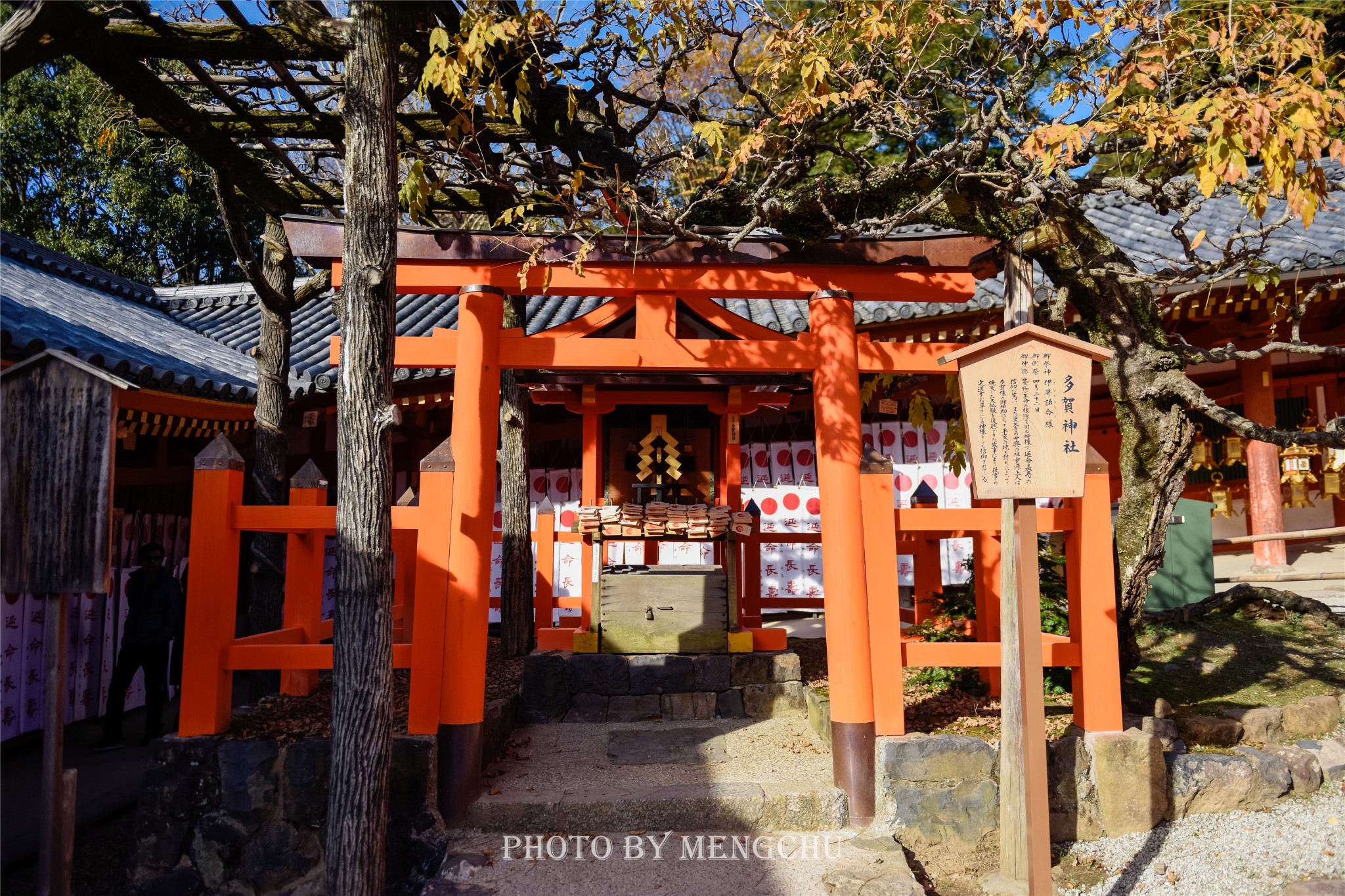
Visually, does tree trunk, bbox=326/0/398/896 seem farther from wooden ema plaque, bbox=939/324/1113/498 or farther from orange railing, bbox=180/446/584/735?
wooden ema plaque, bbox=939/324/1113/498


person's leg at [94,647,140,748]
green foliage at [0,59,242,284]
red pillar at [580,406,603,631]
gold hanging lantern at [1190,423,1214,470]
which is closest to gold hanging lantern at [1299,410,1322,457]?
gold hanging lantern at [1190,423,1214,470]

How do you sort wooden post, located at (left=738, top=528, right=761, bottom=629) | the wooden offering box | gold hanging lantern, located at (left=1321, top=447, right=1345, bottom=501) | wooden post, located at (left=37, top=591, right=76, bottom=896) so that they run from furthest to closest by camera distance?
1. gold hanging lantern, located at (left=1321, top=447, right=1345, bottom=501)
2. wooden post, located at (left=738, top=528, right=761, bottom=629)
3. the wooden offering box
4. wooden post, located at (left=37, top=591, right=76, bottom=896)

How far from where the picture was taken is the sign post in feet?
13.5

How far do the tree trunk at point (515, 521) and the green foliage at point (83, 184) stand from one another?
8.71 meters

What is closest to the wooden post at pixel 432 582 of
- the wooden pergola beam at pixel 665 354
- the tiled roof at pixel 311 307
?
the wooden pergola beam at pixel 665 354

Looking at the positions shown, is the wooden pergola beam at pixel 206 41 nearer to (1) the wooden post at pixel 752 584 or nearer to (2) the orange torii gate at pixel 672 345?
(2) the orange torii gate at pixel 672 345

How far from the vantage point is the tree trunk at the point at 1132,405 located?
17.9 ft

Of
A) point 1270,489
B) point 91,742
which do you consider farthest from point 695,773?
point 1270,489

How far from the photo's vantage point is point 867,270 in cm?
557

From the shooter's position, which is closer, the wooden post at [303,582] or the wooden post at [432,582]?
the wooden post at [432,582]

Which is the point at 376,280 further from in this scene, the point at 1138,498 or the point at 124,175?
the point at 124,175

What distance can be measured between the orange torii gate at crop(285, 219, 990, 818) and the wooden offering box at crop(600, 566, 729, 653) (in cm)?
179

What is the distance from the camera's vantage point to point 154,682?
703 cm

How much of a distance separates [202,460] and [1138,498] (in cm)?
577
